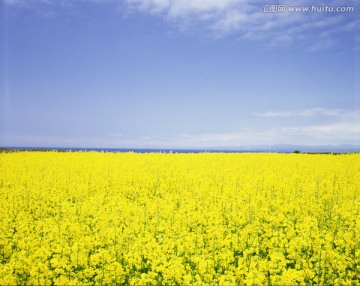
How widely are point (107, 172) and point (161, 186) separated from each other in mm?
5182

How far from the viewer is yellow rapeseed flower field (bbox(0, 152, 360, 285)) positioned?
→ 22.2ft

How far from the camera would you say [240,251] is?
8.03 m

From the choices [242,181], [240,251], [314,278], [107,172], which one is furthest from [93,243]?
[107,172]

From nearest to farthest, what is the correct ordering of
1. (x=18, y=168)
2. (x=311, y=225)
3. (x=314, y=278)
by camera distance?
1. (x=314, y=278)
2. (x=311, y=225)
3. (x=18, y=168)

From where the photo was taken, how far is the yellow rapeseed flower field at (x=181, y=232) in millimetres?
6762

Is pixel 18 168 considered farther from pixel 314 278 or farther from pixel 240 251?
pixel 314 278

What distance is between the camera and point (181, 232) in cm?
870

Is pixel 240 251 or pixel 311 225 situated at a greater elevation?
pixel 311 225

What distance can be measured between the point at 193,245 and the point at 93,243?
108 inches

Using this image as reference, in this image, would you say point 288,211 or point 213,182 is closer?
point 288,211

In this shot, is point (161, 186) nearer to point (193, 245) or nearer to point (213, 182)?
point (213, 182)

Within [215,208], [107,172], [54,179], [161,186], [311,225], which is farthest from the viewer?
[107,172]

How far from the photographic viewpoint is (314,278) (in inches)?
267

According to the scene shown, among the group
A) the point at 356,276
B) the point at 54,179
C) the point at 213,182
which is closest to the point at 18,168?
the point at 54,179
